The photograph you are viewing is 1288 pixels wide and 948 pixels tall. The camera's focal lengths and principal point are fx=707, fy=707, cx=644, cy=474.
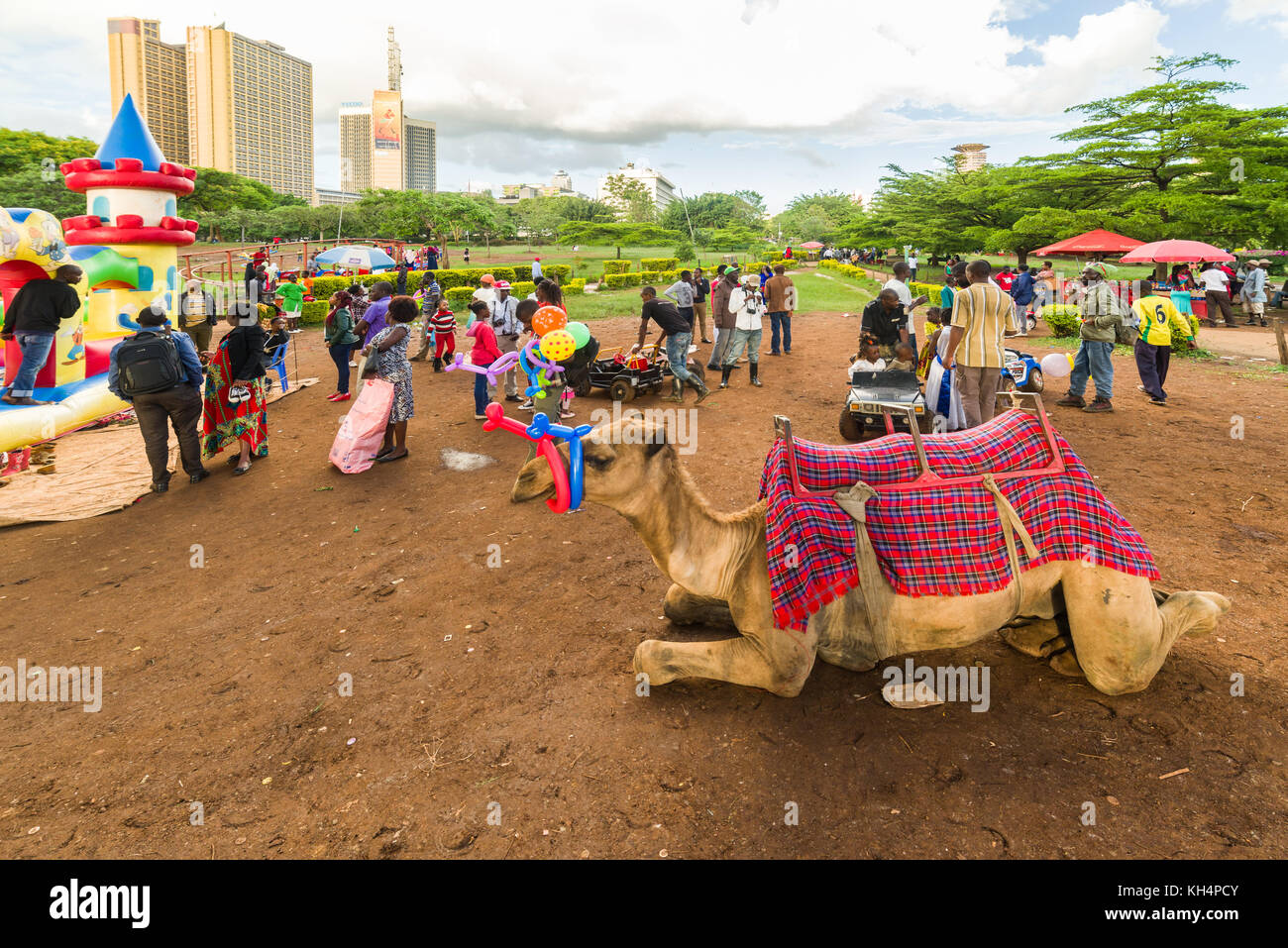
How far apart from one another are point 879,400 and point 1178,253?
465 inches

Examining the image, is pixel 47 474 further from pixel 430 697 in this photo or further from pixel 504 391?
pixel 430 697

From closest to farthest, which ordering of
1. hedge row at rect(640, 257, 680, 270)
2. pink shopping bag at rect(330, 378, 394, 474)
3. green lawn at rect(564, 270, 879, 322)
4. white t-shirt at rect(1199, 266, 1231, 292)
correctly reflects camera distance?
pink shopping bag at rect(330, 378, 394, 474) < white t-shirt at rect(1199, 266, 1231, 292) < green lawn at rect(564, 270, 879, 322) < hedge row at rect(640, 257, 680, 270)

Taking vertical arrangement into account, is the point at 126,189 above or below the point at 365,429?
above

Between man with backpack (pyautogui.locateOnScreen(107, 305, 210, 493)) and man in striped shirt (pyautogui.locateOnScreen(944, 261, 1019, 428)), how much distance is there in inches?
328

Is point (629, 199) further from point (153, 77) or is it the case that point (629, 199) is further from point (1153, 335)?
point (1153, 335)

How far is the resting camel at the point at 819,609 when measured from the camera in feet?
11.4

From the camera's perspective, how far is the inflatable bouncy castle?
10.2 meters

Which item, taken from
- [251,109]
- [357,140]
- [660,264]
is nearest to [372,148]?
[357,140]

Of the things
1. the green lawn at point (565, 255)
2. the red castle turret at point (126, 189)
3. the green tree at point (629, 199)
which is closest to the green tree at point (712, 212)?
the green tree at point (629, 199)

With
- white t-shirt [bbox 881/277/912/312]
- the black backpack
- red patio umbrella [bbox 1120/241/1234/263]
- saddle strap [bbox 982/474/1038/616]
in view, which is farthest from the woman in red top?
red patio umbrella [bbox 1120/241/1234/263]

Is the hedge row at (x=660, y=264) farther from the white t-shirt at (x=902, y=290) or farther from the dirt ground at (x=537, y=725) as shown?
the dirt ground at (x=537, y=725)

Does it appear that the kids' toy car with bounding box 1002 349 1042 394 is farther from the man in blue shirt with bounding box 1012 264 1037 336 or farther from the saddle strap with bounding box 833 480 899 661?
the saddle strap with bounding box 833 480 899 661

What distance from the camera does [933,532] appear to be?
3.48 metres

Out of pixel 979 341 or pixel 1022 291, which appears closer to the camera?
pixel 979 341
